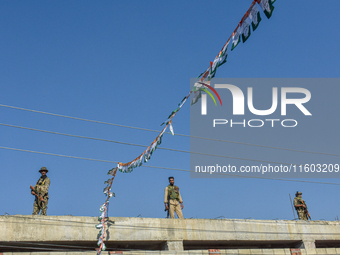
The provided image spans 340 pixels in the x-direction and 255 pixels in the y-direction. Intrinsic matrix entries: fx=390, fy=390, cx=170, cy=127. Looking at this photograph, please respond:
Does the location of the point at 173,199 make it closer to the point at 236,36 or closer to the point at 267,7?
the point at 236,36

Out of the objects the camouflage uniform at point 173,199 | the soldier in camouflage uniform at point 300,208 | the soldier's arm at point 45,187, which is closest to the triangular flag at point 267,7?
the camouflage uniform at point 173,199

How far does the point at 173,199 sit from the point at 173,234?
1.34 meters

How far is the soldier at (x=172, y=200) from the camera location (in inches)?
508

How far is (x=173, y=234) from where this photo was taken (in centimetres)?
1208

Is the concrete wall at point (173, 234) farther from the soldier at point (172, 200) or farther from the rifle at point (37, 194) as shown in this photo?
the rifle at point (37, 194)

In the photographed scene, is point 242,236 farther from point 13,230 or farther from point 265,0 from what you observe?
point 265,0

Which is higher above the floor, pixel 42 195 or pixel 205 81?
pixel 205 81

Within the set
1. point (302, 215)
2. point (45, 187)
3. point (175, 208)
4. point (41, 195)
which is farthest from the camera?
point (302, 215)

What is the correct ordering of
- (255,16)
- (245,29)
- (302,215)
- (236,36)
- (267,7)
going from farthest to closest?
1. (302,215)
2. (236,36)
3. (245,29)
4. (255,16)
5. (267,7)

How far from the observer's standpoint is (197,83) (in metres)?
8.99

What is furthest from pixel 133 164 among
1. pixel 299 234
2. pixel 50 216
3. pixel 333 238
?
pixel 333 238

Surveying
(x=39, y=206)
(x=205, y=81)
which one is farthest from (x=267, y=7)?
(x=39, y=206)

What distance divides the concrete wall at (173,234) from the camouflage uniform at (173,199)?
544 millimetres

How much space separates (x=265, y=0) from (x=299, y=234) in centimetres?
968
